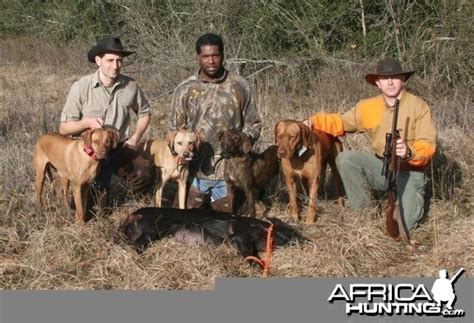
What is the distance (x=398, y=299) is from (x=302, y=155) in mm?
2241

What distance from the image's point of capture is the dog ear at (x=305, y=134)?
5664 millimetres

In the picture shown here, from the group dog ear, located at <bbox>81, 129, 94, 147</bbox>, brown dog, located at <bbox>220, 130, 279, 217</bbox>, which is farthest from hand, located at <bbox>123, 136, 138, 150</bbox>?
brown dog, located at <bbox>220, 130, 279, 217</bbox>

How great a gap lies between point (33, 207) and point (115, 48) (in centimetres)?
157

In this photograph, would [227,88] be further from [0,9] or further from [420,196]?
[0,9]

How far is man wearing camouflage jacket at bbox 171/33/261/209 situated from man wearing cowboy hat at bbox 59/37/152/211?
429 millimetres

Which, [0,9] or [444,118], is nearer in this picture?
[444,118]

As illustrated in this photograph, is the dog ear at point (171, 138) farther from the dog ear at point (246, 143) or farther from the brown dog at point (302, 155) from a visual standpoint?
the brown dog at point (302, 155)

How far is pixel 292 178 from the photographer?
5992mm

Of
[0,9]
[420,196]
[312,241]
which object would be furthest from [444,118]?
[0,9]

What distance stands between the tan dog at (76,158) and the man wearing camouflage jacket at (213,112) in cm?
90

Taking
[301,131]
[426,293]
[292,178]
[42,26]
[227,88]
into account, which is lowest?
[426,293]

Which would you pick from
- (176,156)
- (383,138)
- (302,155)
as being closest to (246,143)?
(302,155)

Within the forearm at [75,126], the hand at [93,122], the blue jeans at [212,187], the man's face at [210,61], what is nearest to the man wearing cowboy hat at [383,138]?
the man's face at [210,61]

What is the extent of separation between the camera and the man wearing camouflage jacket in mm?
6148
